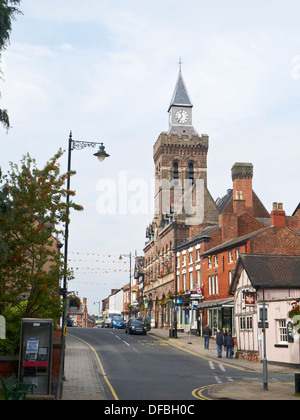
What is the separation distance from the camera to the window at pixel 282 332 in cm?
2889

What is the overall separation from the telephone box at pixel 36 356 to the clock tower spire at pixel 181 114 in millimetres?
73853

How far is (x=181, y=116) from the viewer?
90625mm

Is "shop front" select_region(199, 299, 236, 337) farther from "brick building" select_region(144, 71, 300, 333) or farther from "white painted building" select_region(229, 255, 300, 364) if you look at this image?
"white painted building" select_region(229, 255, 300, 364)

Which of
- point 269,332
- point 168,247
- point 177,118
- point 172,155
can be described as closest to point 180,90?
point 177,118

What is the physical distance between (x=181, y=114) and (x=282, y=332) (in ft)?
216

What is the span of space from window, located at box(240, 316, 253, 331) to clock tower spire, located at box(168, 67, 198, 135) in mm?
57668

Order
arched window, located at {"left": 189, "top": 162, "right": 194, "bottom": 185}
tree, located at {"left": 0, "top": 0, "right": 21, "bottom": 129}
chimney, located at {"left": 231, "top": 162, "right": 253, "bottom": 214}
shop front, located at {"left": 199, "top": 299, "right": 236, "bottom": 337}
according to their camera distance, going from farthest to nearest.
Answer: arched window, located at {"left": 189, "top": 162, "right": 194, "bottom": 185} < chimney, located at {"left": 231, "top": 162, "right": 253, "bottom": 214} < shop front, located at {"left": 199, "top": 299, "right": 236, "bottom": 337} < tree, located at {"left": 0, "top": 0, "right": 21, "bottom": 129}

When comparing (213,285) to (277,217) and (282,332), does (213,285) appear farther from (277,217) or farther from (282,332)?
(282,332)

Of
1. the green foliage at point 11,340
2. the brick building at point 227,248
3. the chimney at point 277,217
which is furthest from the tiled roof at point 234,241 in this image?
the green foliage at point 11,340

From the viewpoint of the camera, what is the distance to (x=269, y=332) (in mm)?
30062

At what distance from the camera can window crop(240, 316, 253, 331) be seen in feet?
108

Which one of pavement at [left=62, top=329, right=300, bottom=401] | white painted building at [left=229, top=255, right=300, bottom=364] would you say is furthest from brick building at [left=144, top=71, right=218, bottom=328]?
pavement at [left=62, top=329, right=300, bottom=401]

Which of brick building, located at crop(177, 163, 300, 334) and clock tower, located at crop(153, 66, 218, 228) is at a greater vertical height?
clock tower, located at crop(153, 66, 218, 228)

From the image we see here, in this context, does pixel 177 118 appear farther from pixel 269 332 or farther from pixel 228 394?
pixel 228 394
